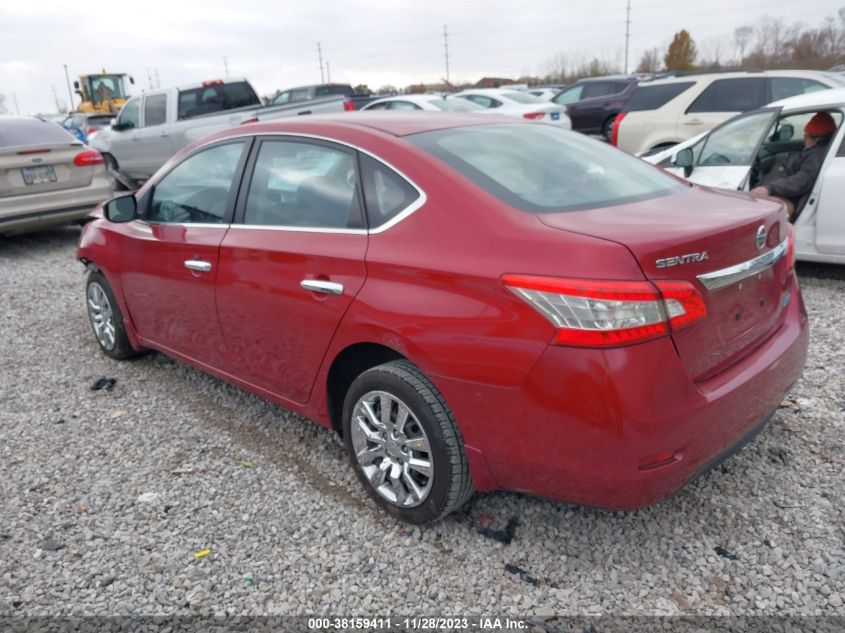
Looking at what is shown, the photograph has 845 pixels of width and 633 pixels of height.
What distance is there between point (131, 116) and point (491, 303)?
13224mm

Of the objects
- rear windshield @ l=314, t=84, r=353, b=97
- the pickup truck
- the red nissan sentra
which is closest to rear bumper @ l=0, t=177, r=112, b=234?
the pickup truck

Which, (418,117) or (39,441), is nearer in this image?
(418,117)

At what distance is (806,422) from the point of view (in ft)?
11.5

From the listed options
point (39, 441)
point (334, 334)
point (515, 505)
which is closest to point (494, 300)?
point (334, 334)

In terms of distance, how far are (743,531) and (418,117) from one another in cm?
236

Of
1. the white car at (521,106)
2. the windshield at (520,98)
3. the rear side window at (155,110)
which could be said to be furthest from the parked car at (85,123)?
the windshield at (520,98)

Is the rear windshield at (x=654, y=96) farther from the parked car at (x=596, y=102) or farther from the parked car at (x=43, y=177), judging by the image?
the parked car at (x=43, y=177)

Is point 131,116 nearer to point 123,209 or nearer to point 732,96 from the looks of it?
point 123,209

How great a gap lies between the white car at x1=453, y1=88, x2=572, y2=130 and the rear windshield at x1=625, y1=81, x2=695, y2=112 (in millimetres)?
1823

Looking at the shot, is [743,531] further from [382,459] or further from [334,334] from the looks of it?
[334,334]

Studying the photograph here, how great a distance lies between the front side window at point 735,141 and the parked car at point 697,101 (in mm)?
3750

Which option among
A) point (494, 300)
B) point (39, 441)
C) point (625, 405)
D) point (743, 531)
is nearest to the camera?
point (625, 405)

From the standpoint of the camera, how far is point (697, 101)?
10117mm

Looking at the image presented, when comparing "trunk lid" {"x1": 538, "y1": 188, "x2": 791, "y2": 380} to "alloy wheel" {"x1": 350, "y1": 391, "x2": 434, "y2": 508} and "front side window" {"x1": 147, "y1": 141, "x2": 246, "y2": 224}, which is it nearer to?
"alloy wheel" {"x1": 350, "y1": 391, "x2": 434, "y2": 508}
